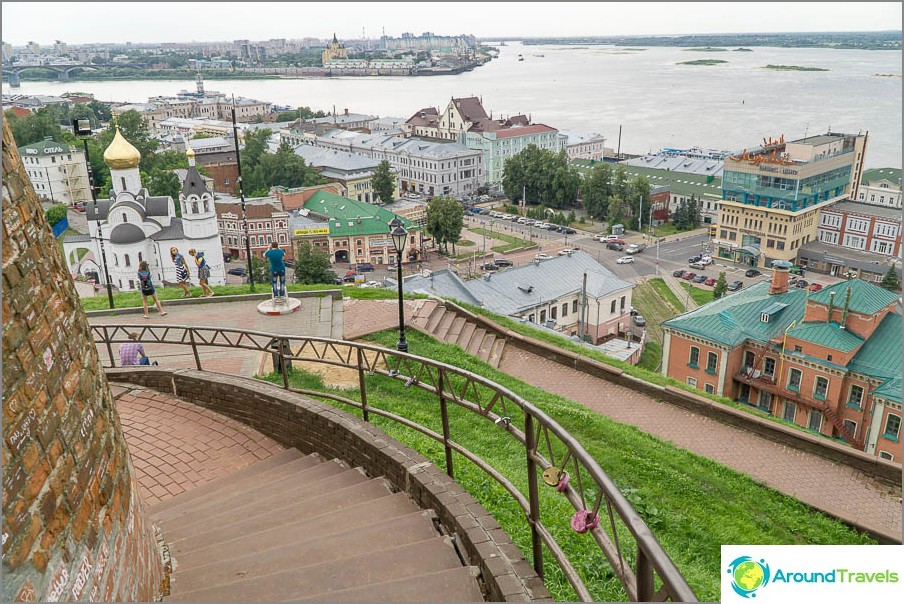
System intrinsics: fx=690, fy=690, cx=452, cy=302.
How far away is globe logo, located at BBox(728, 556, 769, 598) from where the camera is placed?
3066 mm

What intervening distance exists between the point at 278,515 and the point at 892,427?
→ 59.2 feet

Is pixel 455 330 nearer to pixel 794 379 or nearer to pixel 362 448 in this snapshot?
pixel 362 448

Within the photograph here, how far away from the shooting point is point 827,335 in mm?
19000

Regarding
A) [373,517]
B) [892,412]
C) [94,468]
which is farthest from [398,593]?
[892,412]

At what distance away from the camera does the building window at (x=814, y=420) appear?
20094 mm

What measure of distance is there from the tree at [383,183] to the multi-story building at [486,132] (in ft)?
44.0

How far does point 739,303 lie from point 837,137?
36.4 m

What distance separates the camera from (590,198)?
193 feet

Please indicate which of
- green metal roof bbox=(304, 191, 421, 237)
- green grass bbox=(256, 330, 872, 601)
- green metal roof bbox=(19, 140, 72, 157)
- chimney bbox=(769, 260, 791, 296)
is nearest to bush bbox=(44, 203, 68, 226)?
green metal roof bbox=(19, 140, 72, 157)

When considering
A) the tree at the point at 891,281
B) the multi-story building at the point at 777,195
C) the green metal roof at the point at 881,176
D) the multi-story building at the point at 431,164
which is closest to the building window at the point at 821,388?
the tree at the point at 891,281

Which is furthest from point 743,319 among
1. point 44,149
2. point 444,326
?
point 44,149

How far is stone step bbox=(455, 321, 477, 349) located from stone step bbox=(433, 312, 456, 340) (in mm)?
275

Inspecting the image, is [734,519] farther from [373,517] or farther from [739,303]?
[739,303]

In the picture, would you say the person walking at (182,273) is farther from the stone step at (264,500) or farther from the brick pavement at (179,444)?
the stone step at (264,500)
